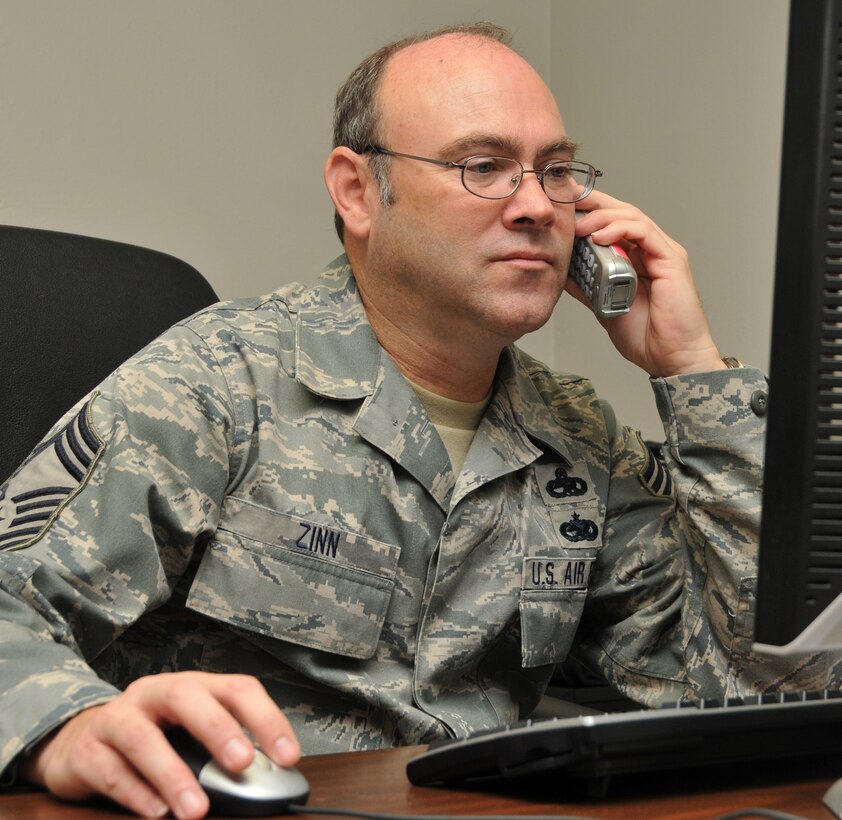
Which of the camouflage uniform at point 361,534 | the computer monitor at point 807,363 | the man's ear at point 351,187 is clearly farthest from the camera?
the man's ear at point 351,187

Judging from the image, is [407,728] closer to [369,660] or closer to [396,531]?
[369,660]

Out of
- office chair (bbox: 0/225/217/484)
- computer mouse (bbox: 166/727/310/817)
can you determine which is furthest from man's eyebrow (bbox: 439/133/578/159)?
computer mouse (bbox: 166/727/310/817)

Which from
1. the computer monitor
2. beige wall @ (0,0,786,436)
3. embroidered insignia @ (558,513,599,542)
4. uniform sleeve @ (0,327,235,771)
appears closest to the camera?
the computer monitor

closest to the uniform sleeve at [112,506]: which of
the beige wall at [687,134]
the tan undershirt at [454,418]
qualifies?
the tan undershirt at [454,418]

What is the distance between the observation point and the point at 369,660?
1.15 m

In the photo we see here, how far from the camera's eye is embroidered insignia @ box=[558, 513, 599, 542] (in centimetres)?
129

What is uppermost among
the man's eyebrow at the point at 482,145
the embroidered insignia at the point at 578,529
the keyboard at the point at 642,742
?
the man's eyebrow at the point at 482,145

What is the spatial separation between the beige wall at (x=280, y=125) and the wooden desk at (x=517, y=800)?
131 centimetres

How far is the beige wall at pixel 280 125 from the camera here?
180 cm

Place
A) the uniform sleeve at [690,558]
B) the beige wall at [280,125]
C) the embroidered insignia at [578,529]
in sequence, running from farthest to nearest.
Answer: the beige wall at [280,125] → the embroidered insignia at [578,529] → the uniform sleeve at [690,558]

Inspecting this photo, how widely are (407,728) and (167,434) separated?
1.29 ft

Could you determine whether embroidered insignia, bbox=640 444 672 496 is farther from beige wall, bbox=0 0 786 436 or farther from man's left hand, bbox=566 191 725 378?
beige wall, bbox=0 0 786 436

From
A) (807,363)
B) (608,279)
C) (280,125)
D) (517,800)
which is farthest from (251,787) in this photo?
(280,125)

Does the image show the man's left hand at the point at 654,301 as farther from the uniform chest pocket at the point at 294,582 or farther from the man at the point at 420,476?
the uniform chest pocket at the point at 294,582
